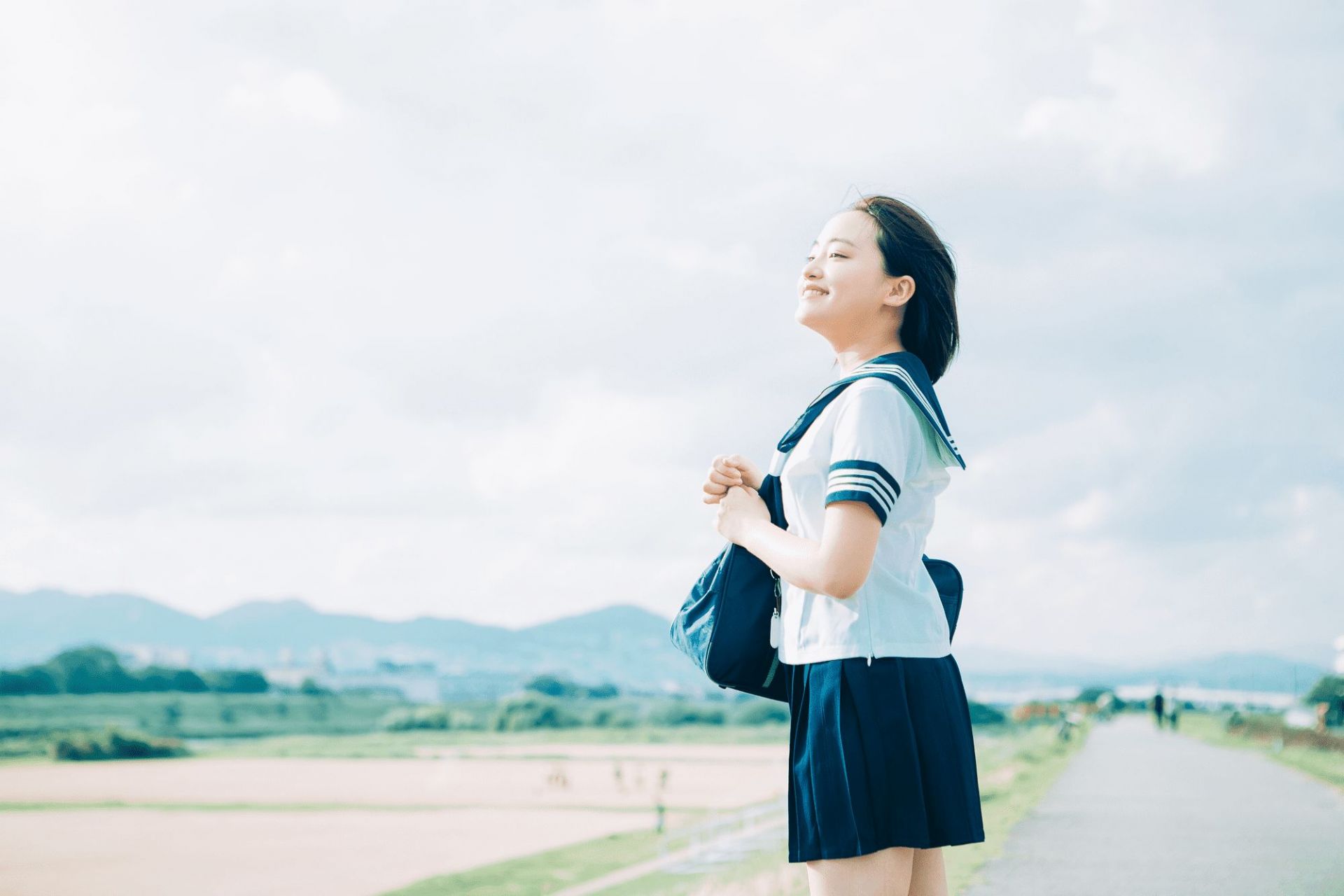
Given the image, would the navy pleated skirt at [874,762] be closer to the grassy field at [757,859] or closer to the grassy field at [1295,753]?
the grassy field at [757,859]

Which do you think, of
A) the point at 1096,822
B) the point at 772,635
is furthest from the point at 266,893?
the point at 772,635

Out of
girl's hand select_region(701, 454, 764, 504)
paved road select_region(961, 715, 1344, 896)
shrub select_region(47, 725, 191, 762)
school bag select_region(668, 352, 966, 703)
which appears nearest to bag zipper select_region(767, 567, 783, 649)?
school bag select_region(668, 352, 966, 703)

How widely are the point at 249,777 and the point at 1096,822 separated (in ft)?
154

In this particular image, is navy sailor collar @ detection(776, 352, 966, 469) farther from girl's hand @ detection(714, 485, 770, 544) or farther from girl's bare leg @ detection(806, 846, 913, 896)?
girl's bare leg @ detection(806, 846, 913, 896)

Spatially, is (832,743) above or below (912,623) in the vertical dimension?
below

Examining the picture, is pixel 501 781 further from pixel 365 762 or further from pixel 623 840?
pixel 623 840

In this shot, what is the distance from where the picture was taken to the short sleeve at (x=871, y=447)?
1.52m

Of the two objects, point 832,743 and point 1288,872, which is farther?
point 1288,872

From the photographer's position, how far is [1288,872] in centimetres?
693

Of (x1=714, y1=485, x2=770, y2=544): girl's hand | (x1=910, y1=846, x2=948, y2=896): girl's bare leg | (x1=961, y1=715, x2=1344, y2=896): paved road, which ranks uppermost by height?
(x1=714, y1=485, x2=770, y2=544): girl's hand

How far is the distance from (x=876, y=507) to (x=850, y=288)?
36cm

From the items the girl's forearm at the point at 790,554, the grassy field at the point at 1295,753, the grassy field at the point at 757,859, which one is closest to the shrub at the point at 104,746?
the grassy field at the point at 757,859

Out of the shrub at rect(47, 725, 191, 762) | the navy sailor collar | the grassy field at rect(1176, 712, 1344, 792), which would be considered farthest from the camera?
the shrub at rect(47, 725, 191, 762)

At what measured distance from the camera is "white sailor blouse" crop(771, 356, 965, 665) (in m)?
1.55
